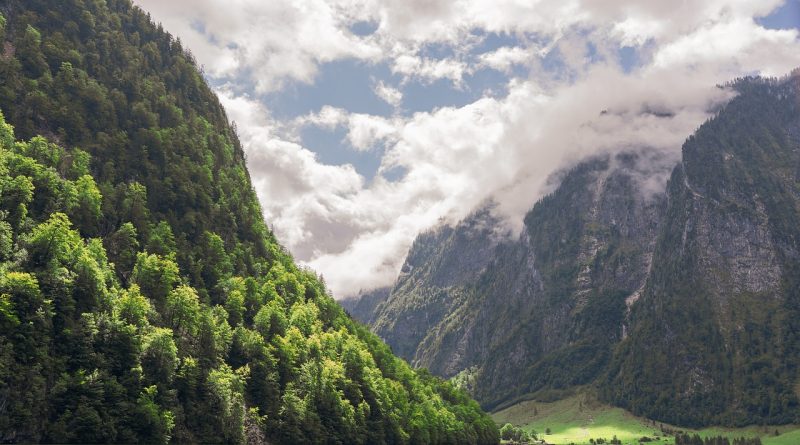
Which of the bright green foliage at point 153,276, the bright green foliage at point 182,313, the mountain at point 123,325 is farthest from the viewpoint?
the bright green foliage at point 153,276

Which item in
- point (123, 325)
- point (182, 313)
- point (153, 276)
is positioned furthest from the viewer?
point (153, 276)

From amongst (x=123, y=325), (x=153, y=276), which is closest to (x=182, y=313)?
(x=153, y=276)

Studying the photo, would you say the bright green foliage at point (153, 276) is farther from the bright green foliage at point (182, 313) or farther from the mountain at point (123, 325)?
the bright green foliage at point (182, 313)

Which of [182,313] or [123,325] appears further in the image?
[182,313]

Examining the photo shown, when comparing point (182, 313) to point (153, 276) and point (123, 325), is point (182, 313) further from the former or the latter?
point (123, 325)

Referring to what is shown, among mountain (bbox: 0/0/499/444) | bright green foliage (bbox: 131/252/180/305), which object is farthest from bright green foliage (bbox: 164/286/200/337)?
bright green foliage (bbox: 131/252/180/305)

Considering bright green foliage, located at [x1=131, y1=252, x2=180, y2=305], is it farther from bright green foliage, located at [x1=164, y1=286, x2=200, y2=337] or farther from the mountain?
bright green foliage, located at [x1=164, y1=286, x2=200, y2=337]

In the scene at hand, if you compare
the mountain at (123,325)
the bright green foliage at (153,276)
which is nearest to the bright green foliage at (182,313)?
the mountain at (123,325)

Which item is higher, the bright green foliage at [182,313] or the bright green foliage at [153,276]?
the bright green foliage at [153,276]

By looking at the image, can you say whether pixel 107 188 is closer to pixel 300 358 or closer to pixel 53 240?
pixel 53 240

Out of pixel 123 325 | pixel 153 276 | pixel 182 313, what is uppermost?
pixel 153 276

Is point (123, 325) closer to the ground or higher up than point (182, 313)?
closer to the ground

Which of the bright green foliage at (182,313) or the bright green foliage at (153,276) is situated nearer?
the bright green foliage at (182,313)

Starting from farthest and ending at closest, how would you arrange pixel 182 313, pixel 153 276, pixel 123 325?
pixel 153 276
pixel 182 313
pixel 123 325
